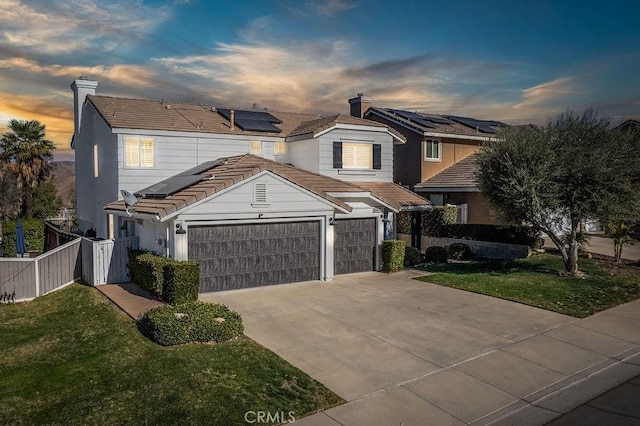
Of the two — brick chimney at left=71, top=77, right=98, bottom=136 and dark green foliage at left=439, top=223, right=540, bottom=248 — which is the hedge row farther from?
dark green foliage at left=439, top=223, right=540, bottom=248

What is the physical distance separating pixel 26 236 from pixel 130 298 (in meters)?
16.3

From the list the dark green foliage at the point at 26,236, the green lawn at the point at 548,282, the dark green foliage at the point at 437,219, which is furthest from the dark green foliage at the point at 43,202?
the green lawn at the point at 548,282

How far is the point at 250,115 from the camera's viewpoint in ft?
82.1

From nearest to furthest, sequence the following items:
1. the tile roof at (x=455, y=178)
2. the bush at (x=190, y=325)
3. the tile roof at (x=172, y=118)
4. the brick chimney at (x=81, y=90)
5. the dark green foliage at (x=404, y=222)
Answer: the bush at (x=190, y=325) < the tile roof at (x=172, y=118) < the brick chimney at (x=81, y=90) < the dark green foliage at (x=404, y=222) < the tile roof at (x=455, y=178)

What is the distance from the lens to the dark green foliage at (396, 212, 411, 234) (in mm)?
25569

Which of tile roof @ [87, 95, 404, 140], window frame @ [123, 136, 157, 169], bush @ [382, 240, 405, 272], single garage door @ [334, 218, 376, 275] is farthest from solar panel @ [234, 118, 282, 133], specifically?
bush @ [382, 240, 405, 272]

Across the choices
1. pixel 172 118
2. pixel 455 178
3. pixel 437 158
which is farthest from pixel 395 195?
pixel 172 118

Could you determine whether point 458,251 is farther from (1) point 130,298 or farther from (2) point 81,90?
(2) point 81,90

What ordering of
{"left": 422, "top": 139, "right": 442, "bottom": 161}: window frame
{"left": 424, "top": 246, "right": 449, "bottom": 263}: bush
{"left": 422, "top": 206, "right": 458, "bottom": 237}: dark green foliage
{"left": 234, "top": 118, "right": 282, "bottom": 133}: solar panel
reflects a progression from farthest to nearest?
{"left": 422, "top": 139, "right": 442, "bottom": 161}: window frame → {"left": 422, "top": 206, "right": 458, "bottom": 237}: dark green foliage → {"left": 234, "top": 118, "right": 282, "bottom": 133}: solar panel → {"left": 424, "top": 246, "right": 449, "bottom": 263}: bush

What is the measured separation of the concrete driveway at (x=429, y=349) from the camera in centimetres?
764

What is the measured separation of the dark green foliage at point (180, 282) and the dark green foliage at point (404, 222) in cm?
1489

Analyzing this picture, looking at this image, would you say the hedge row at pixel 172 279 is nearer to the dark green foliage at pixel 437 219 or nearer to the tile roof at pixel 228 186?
the tile roof at pixel 228 186

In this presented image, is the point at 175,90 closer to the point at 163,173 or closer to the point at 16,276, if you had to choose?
the point at 163,173

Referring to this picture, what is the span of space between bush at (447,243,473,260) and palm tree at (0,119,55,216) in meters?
35.6
